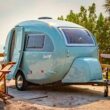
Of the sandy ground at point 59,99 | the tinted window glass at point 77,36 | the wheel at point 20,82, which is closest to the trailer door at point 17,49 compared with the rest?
the wheel at point 20,82

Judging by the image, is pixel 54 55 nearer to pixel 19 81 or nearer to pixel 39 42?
pixel 39 42

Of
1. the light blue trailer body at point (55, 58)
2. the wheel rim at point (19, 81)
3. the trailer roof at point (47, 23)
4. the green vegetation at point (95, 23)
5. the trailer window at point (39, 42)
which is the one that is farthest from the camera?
the green vegetation at point (95, 23)

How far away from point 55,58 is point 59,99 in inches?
58.2

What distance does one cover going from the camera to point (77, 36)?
1459 cm

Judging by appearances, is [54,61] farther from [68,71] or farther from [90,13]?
[90,13]

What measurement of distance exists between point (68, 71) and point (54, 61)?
1.75 feet

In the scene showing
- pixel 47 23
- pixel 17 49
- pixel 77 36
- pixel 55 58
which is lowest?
pixel 55 58

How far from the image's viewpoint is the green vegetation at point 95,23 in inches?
1371

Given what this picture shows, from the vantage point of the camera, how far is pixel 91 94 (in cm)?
1419

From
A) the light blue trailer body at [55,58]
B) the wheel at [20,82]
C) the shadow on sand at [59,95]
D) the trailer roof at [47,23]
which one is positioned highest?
the trailer roof at [47,23]

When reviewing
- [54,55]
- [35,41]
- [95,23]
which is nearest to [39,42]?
[35,41]

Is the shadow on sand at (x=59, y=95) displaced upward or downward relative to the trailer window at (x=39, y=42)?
downward

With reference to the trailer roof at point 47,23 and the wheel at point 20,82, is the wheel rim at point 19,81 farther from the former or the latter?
the trailer roof at point 47,23

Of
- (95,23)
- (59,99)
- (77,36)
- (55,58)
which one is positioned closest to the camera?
(59,99)
